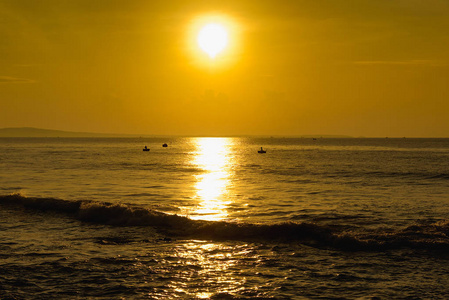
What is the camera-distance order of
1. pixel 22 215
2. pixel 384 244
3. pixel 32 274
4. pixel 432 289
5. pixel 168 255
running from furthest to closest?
pixel 22 215, pixel 384 244, pixel 168 255, pixel 32 274, pixel 432 289

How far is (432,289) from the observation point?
41.5ft

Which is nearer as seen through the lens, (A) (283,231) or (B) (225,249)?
(B) (225,249)

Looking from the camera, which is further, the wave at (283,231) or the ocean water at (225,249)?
the wave at (283,231)

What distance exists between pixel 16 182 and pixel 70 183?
20.0 feet

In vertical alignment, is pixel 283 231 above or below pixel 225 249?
above

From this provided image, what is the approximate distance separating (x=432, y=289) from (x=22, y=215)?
23.4 meters

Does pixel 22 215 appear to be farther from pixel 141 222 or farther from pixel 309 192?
pixel 309 192

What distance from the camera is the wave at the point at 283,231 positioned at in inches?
716

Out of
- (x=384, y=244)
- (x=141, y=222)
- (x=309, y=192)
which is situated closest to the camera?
(x=384, y=244)

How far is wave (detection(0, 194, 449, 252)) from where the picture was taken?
716 inches

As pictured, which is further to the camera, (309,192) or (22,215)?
(309,192)

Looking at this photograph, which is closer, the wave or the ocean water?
the ocean water

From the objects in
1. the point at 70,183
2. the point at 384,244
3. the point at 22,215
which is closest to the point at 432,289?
the point at 384,244

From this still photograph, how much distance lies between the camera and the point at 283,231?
2064 cm
